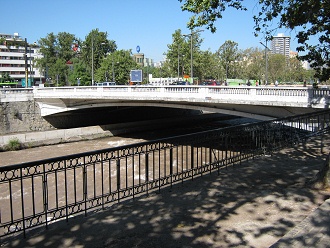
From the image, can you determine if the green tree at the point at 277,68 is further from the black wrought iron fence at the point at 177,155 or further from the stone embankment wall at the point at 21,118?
the black wrought iron fence at the point at 177,155

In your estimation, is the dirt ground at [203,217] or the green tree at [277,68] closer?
the dirt ground at [203,217]

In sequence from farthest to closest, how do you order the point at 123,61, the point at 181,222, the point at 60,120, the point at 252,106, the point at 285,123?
1. the point at 123,61
2. the point at 60,120
3. the point at 252,106
4. the point at 285,123
5. the point at 181,222

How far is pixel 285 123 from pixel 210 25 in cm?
412

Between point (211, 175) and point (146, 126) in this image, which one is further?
point (146, 126)

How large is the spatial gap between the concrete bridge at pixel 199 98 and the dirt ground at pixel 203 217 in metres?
9.88

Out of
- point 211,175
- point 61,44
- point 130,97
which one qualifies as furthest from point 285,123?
point 61,44

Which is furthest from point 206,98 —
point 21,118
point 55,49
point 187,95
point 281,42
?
point 281,42

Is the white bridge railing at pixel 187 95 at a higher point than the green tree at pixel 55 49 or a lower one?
Result: lower

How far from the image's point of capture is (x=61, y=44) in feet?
269

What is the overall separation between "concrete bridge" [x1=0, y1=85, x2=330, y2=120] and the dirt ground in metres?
A: 9.88

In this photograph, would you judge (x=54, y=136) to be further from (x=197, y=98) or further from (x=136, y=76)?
(x=136, y=76)

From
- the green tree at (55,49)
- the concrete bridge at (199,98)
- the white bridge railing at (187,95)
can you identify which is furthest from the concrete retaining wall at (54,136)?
the green tree at (55,49)

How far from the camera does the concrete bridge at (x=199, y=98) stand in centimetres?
1627

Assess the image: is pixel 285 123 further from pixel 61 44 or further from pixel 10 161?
pixel 61 44
